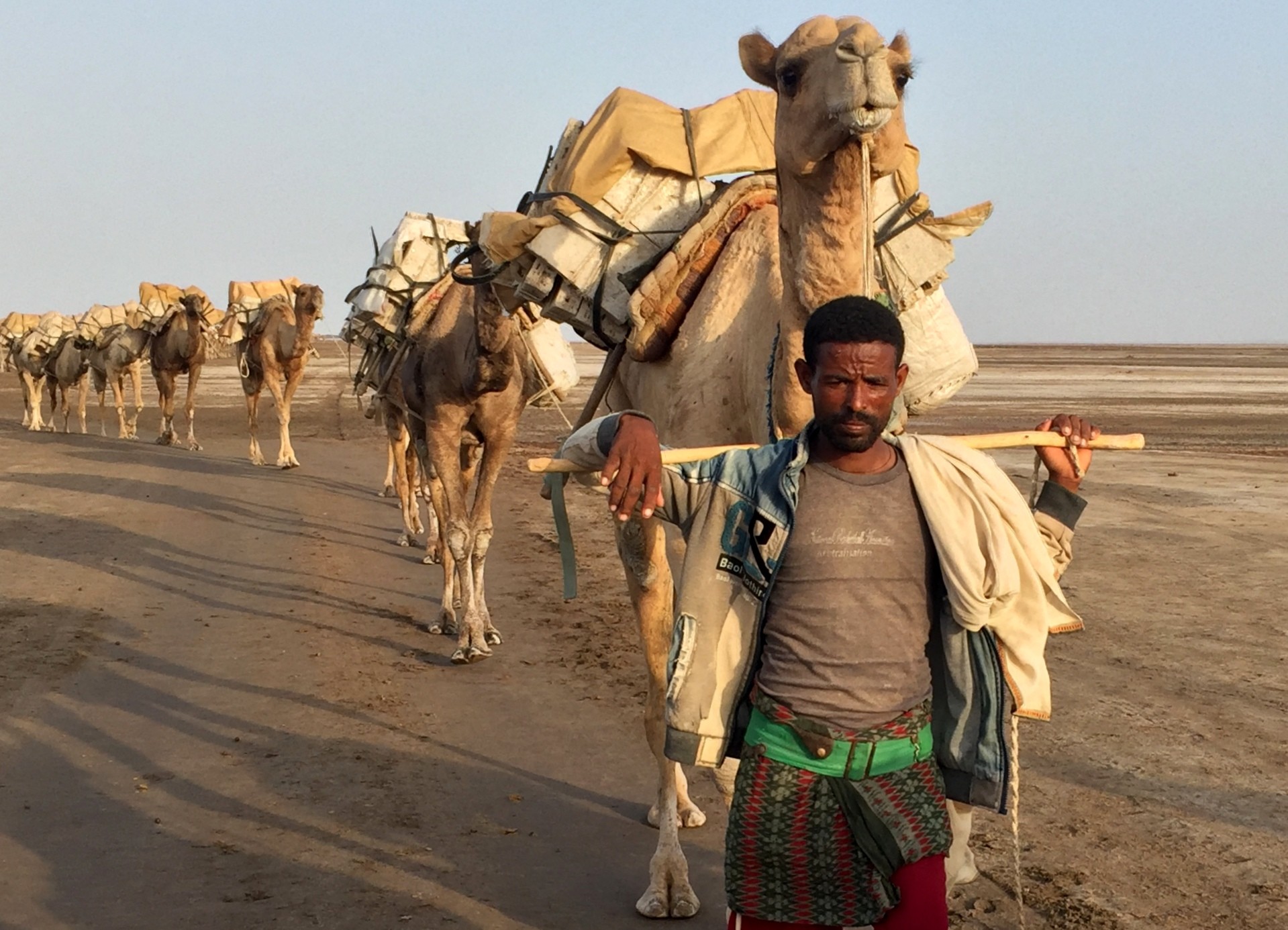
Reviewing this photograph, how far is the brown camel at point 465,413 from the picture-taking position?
951 centimetres

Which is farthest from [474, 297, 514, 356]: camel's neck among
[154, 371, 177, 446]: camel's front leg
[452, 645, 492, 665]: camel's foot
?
[154, 371, 177, 446]: camel's front leg

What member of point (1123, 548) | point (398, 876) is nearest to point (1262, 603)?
point (1123, 548)

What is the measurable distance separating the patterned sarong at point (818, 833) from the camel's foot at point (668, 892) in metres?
1.84

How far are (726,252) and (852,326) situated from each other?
1.91 metres

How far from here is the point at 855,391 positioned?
325cm

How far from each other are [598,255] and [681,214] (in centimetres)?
42

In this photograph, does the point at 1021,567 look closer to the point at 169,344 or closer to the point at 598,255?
the point at 598,255

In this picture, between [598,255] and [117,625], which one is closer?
[598,255]

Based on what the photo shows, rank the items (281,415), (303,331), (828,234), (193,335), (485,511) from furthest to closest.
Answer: (193,335), (303,331), (281,415), (485,511), (828,234)

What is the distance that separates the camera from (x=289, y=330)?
24078mm

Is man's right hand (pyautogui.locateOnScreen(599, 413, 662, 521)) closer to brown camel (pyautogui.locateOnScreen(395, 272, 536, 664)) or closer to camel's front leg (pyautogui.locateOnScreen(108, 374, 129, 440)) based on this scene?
brown camel (pyautogui.locateOnScreen(395, 272, 536, 664))

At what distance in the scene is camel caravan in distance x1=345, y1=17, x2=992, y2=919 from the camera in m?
3.99

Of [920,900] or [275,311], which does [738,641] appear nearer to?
[920,900]

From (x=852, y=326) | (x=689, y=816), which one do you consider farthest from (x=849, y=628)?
(x=689, y=816)
